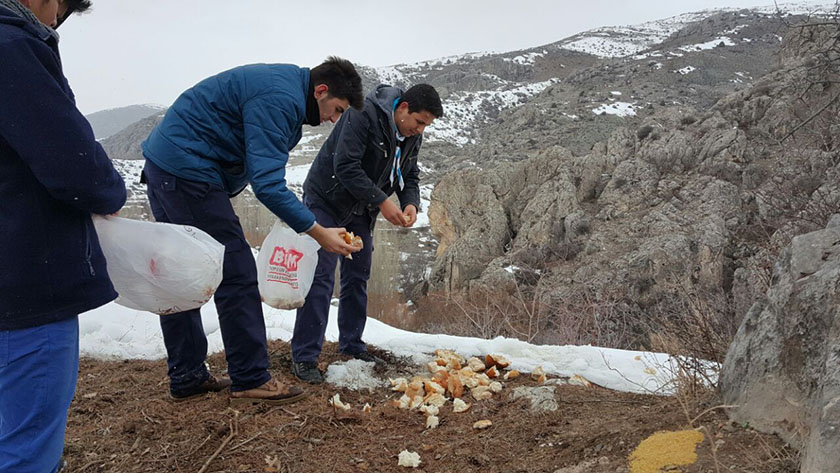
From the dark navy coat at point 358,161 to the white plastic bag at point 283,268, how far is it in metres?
0.56

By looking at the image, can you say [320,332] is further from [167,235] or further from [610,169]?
[610,169]

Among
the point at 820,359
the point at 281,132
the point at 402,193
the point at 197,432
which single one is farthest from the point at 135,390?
the point at 820,359

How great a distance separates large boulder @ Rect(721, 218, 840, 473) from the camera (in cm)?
146

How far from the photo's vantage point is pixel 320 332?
133 inches

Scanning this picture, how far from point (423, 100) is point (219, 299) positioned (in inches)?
68.4

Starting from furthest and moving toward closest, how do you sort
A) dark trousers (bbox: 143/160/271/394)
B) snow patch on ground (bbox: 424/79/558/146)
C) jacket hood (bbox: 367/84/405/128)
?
1. snow patch on ground (bbox: 424/79/558/146)
2. jacket hood (bbox: 367/84/405/128)
3. dark trousers (bbox: 143/160/271/394)

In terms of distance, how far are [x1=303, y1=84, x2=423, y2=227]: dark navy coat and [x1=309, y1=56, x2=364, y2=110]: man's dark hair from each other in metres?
0.54

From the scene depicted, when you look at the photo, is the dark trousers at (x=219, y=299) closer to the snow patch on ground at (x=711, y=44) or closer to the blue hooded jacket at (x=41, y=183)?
the blue hooded jacket at (x=41, y=183)

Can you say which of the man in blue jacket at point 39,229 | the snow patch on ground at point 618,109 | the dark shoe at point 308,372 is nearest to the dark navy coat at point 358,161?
the dark shoe at point 308,372

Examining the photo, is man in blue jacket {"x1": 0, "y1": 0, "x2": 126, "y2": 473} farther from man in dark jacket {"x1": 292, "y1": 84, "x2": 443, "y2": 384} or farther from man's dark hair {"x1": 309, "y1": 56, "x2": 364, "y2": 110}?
man in dark jacket {"x1": 292, "y1": 84, "x2": 443, "y2": 384}

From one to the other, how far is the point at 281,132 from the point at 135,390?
1856mm

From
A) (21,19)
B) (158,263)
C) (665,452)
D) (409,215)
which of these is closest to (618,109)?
(409,215)

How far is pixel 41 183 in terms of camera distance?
1.38 meters

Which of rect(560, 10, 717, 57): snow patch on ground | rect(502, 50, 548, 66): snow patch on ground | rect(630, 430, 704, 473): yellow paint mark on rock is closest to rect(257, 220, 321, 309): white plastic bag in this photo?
rect(630, 430, 704, 473): yellow paint mark on rock
